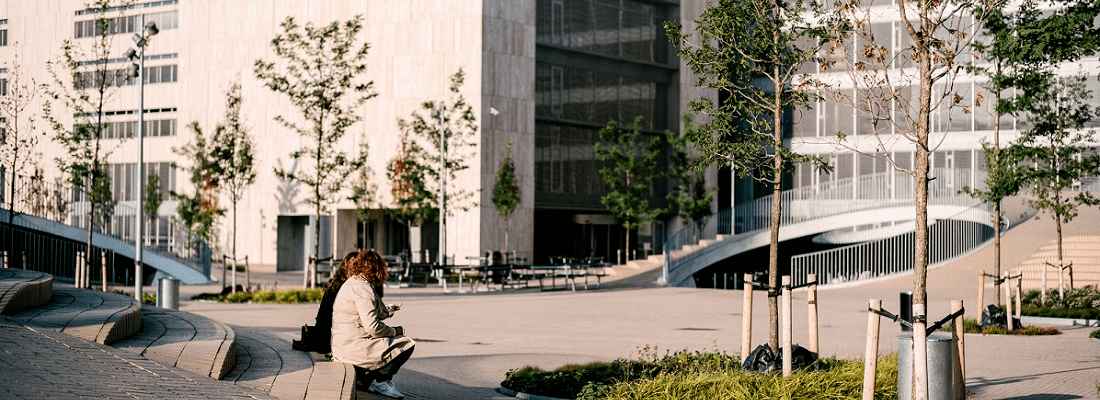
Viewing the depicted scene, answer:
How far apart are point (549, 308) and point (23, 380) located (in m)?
19.9

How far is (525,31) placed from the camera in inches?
1868

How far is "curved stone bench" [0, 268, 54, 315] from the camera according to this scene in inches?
405

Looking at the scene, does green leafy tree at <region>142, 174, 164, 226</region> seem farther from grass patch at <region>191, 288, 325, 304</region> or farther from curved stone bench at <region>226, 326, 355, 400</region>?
curved stone bench at <region>226, 326, 355, 400</region>

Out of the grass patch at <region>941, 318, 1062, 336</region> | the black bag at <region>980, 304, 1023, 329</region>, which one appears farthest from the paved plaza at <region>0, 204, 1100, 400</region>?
the black bag at <region>980, 304, 1023, 329</region>

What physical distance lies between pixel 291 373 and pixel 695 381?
327 cm

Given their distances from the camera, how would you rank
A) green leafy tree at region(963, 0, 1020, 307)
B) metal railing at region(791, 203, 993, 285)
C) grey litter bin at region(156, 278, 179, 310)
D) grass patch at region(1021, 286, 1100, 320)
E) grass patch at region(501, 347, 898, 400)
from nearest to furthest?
1. grass patch at region(501, 347, 898, 400)
2. green leafy tree at region(963, 0, 1020, 307)
3. grey litter bin at region(156, 278, 179, 310)
4. grass patch at region(1021, 286, 1100, 320)
5. metal railing at region(791, 203, 993, 285)

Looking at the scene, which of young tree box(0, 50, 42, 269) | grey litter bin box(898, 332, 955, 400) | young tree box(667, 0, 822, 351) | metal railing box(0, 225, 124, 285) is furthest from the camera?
metal railing box(0, 225, 124, 285)

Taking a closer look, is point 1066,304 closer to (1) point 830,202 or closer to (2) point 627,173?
(1) point 830,202

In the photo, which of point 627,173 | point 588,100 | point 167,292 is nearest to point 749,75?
point 167,292

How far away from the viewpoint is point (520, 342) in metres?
18.0

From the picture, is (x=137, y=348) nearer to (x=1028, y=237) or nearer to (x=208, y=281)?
(x=208, y=281)

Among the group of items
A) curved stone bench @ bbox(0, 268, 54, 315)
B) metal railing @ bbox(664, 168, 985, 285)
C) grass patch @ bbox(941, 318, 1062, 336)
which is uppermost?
metal railing @ bbox(664, 168, 985, 285)

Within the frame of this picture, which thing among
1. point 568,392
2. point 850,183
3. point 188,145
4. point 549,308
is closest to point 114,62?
point 188,145

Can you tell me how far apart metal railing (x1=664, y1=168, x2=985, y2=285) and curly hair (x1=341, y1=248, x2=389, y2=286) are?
32.0 m
